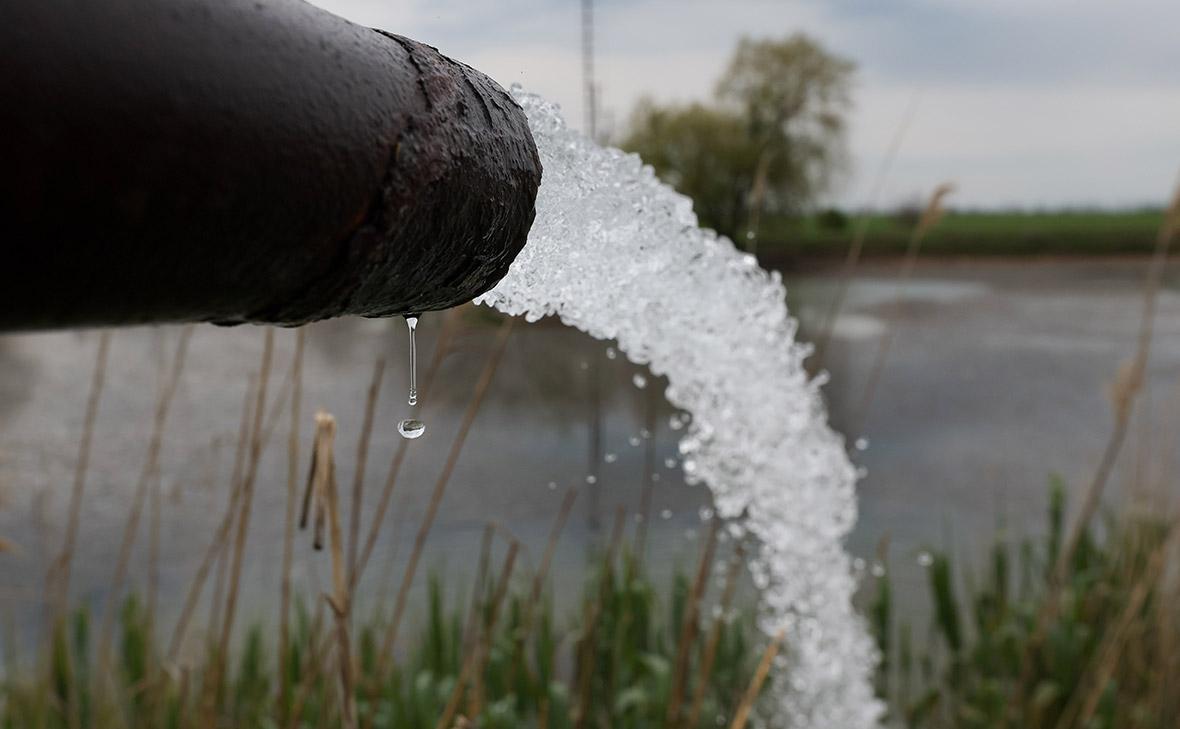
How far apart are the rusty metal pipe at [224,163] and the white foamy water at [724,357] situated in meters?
0.19

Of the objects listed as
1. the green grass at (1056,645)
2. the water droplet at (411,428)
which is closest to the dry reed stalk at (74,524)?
the water droplet at (411,428)

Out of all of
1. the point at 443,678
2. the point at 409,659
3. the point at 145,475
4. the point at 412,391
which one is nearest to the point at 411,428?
the point at 412,391

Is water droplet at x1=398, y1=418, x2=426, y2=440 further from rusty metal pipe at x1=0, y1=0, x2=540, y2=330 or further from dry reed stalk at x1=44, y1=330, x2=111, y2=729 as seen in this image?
dry reed stalk at x1=44, y1=330, x2=111, y2=729

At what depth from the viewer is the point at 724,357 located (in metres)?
1.02

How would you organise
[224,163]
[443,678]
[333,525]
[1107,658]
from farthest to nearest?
[443,678]
[1107,658]
[333,525]
[224,163]

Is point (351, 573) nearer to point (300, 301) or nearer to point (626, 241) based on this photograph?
point (626, 241)

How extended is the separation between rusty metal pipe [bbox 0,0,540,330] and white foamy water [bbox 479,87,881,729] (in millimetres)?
185

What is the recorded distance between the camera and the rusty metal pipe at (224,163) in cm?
20

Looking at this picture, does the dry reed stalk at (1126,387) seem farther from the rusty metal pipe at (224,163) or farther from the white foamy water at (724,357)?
the rusty metal pipe at (224,163)

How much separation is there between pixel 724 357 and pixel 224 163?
82 cm

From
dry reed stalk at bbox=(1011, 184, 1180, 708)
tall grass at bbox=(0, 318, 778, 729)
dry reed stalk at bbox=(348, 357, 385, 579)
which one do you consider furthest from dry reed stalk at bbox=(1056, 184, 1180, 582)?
dry reed stalk at bbox=(348, 357, 385, 579)

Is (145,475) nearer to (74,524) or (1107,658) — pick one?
(74,524)

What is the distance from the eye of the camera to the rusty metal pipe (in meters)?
0.20

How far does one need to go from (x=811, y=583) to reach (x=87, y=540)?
2.38 meters
